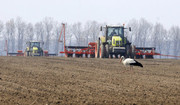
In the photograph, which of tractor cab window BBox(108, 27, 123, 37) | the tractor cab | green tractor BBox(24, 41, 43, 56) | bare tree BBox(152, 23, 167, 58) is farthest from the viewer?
bare tree BBox(152, 23, 167, 58)

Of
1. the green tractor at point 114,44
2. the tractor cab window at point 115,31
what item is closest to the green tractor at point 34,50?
the green tractor at point 114,44

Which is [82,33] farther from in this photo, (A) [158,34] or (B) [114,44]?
(B) [114,44]

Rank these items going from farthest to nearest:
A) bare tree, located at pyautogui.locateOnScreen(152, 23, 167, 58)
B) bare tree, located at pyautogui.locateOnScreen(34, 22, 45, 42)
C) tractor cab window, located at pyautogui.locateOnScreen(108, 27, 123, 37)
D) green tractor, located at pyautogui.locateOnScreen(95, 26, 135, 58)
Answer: bare tree, located at pyautogui.locateOnScreen(34, 22, 45, 42) < bare tree, located at pyautogui.locateOnScreen(152, 23, 167, 58) < tractor cab window, located at pyautogui.locateOnScreen(108, 27, 123, 37) < green tractor, located at pyautogui.locateOnScreen(95, 26, 135, 58)

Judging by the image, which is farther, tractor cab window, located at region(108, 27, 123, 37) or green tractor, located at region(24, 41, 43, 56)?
green tractor, located at region(24, 41, 43, 56)

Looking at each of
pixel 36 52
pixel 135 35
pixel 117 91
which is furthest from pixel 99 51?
pixel 135 35

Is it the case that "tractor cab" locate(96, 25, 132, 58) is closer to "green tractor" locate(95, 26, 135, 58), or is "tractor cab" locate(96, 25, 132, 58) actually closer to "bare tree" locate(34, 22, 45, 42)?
"green tractor" locate(95, 26, 135, 58)

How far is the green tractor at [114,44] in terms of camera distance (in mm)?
27125

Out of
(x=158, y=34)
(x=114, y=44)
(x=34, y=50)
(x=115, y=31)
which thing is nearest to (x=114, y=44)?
(x=114, y=44)

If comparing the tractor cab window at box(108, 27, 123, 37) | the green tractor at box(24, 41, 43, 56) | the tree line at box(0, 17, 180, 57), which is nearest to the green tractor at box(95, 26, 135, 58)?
the tractor cab window at box(108, 27, 123, 37)

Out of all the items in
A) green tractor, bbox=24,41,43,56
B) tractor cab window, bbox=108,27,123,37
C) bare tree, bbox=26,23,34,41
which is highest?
bare tree, bbox=26,23,34,41

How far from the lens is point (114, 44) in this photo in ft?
89.6

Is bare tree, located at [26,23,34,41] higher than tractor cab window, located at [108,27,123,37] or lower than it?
higher

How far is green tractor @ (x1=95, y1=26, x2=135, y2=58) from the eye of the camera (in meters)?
27.1

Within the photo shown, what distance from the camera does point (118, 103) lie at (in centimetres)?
630
